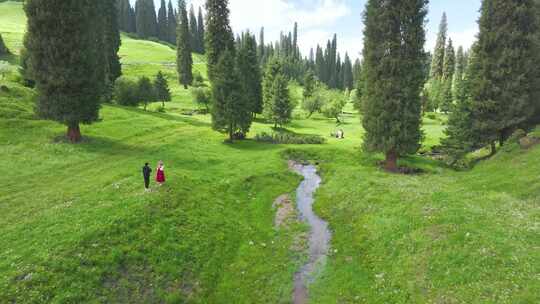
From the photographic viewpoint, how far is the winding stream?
1825cm

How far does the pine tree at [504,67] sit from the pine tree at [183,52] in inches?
2987

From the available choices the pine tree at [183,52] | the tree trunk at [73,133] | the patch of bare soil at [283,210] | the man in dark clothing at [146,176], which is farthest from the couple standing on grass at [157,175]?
the pine tree at [183,52]

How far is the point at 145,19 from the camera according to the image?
563ft

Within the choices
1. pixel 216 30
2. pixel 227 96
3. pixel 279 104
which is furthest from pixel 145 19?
pixel 227 96

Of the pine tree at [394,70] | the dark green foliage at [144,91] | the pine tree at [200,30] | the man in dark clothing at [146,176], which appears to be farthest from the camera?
the pine tree at [200,30]

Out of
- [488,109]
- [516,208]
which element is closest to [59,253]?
[516,208]

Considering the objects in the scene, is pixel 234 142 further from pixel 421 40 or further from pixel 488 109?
pixel 488 109

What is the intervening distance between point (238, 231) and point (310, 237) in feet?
18.3

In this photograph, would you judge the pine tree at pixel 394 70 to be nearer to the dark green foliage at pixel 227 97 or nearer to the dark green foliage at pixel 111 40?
the dark green foliage at pixel 227 97

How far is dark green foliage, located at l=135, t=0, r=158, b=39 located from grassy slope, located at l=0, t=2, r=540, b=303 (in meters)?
155

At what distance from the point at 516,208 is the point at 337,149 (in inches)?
1049

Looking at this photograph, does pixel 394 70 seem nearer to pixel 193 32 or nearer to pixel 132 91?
pixel 132 91

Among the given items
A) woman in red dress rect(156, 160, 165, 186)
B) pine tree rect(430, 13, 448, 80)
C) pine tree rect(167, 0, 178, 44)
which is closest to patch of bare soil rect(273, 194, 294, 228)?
woman in red dress rect(156, 160, 165, 186)

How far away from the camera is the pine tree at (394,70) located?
3278 centimetres
